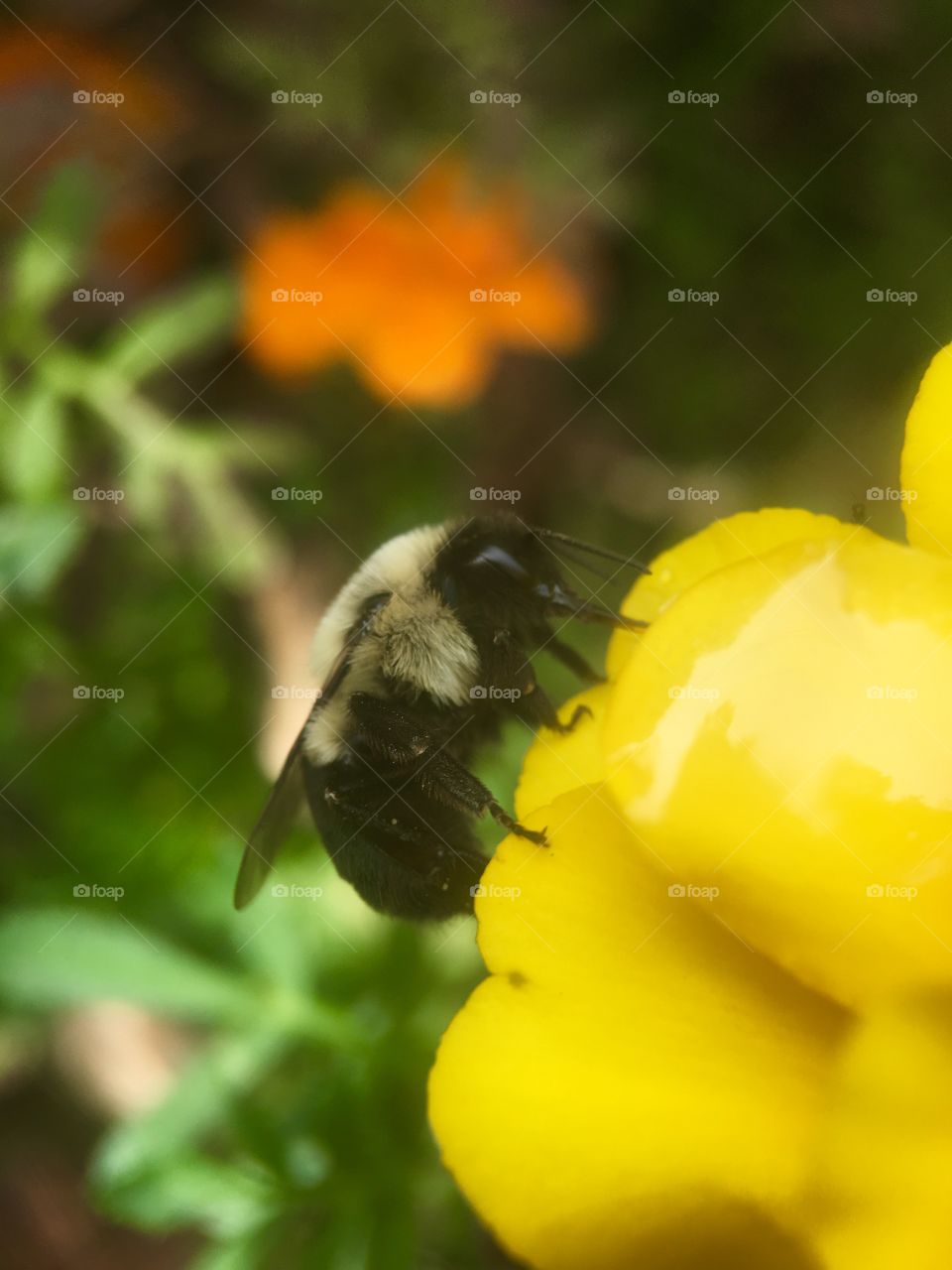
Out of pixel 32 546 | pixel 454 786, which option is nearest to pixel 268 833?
pixel 454 786

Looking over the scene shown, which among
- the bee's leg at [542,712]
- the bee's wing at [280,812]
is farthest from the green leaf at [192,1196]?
the bee's leg at [542,712]

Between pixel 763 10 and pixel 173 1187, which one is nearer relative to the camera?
pixel 173 1187

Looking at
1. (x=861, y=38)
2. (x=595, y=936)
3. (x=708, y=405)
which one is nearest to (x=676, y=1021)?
(x=595, y=936)

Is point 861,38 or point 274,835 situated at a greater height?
point 861,38

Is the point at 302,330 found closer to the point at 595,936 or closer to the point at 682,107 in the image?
the point at 682,107

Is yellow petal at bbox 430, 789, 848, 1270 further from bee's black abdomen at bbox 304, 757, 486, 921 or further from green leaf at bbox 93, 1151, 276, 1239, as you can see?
green leaf at bbox 93, 1151, 276, 1239

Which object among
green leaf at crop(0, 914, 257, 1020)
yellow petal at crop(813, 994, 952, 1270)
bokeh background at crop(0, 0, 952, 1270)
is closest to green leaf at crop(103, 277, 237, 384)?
bokeh background at crop(0, 0, 952, 1270)

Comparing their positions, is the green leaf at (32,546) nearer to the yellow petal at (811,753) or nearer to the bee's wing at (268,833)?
the bee's wing at (268,833)
